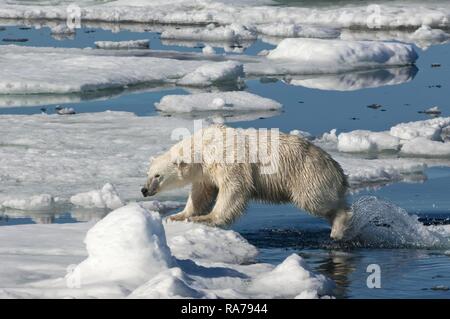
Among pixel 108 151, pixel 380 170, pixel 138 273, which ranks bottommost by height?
pixel 108 151

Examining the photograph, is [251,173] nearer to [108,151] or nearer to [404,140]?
[108,151]

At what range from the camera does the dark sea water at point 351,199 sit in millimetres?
6934

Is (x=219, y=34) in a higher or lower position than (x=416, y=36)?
lower

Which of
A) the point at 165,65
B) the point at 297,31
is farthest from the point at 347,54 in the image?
the point at 297,31

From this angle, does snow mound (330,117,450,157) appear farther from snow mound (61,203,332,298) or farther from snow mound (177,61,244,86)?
snow mound (61,203,332,298)

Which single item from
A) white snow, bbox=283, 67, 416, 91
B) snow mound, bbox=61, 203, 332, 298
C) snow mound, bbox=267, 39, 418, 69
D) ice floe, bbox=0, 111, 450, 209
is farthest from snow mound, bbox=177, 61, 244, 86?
snow mound, bbox=61, 203, 332, 298

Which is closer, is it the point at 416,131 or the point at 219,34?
the point at 416,131

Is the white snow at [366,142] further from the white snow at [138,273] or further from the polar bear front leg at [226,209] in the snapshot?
the white snow at [138,273]

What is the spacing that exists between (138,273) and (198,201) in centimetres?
224

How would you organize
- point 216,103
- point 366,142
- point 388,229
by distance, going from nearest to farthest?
1. point 388,229
2. point 366,142
3. point 216,103

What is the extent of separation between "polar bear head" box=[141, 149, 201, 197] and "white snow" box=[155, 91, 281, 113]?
578 cm

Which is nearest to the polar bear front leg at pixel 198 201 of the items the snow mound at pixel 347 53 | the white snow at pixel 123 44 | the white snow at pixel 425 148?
the white snow at pixel 425 148

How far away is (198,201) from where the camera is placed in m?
8.14

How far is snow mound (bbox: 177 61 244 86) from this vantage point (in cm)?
1596
